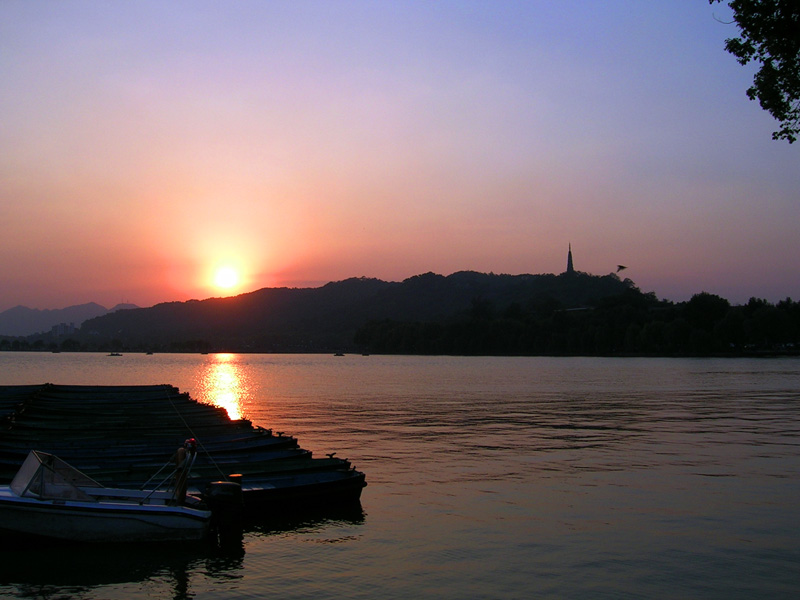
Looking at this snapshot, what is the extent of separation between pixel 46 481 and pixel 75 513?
112cm

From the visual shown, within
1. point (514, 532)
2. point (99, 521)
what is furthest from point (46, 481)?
point (514, 532)

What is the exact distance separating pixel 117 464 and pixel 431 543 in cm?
1169

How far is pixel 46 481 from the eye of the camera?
19625mm

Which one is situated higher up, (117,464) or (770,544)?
(117,464)

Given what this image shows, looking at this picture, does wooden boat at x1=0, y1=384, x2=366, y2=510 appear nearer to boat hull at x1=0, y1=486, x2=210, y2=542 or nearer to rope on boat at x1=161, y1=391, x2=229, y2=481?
rope on boat at x1=161, y1=391, x2=229, y2=481

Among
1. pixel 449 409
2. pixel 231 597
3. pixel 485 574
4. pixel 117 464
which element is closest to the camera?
pixel 231 597

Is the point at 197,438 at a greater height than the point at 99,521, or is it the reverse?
the point at 197,438

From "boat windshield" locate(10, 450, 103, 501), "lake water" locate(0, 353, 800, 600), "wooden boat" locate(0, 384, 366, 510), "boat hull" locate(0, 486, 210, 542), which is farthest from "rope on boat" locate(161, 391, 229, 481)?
"boat windshield" locate(10, 450, 103, 501)

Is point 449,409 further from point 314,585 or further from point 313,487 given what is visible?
point 314,585

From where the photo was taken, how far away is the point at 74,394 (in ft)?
195

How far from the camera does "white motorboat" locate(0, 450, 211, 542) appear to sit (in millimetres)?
19484

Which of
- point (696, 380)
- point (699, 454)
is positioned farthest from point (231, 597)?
point (696, 380)

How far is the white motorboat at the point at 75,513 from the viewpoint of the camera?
63.9ft

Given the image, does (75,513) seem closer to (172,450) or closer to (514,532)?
(172,450)
